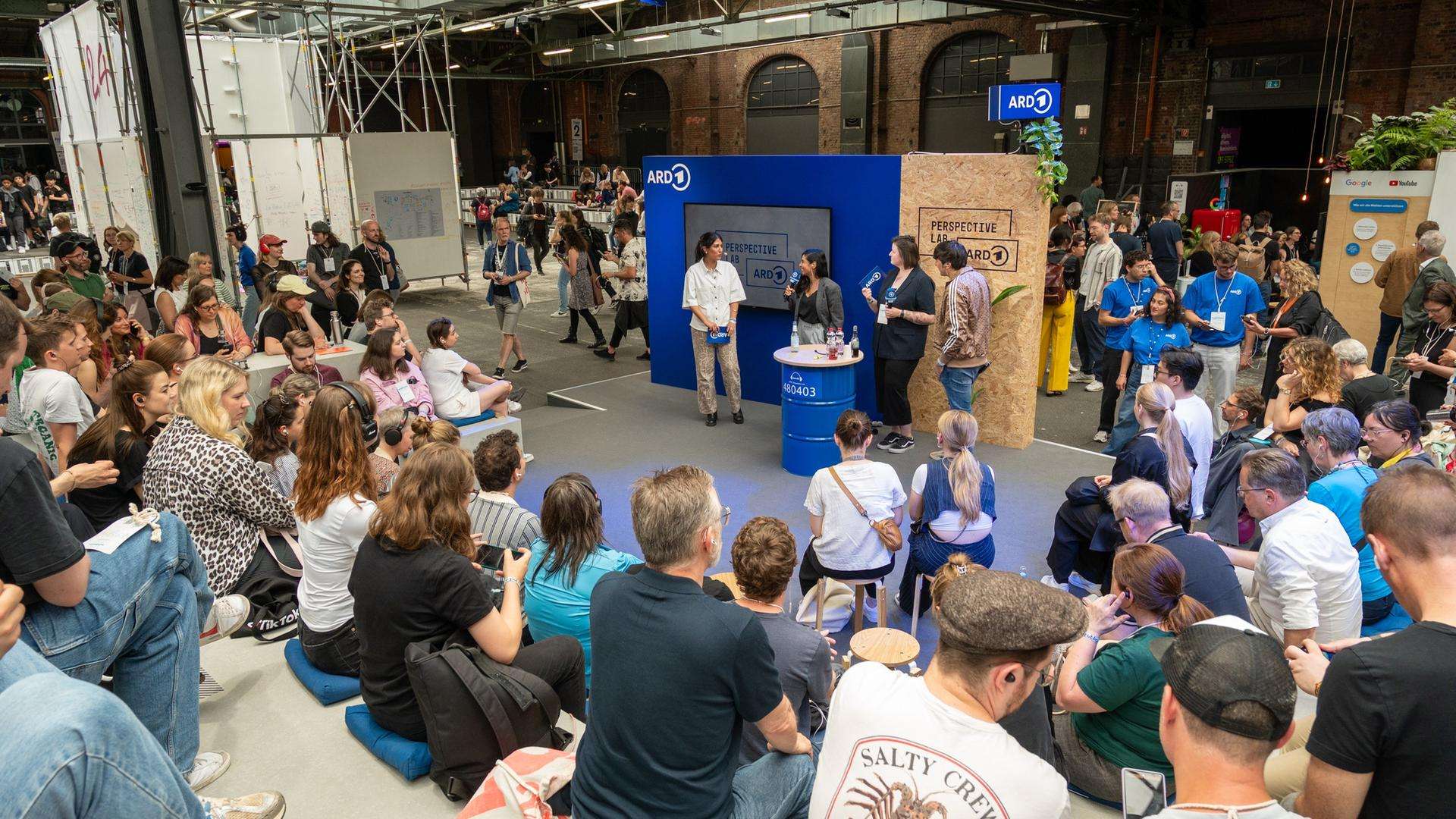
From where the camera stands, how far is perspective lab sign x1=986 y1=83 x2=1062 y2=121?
22.6 ft

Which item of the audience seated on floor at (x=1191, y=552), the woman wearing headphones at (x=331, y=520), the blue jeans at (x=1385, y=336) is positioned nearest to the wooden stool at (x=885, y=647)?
the audience seated on floor at (x=1191, y=552)

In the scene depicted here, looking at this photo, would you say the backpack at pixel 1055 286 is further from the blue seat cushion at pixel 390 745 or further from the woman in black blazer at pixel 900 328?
the blue seat cushion at pixel 390 745

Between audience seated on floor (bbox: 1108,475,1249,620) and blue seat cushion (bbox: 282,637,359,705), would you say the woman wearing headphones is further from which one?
audience seated on floor (bbox: 1108,475,1249,620)

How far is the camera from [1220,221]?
1363 centimetres

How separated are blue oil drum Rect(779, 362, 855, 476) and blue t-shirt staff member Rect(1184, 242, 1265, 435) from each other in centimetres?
255

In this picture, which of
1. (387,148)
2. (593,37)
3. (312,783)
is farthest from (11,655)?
(593,37)

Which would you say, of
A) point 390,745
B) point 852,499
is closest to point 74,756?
point 390,745

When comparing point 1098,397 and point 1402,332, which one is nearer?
point 1402,332

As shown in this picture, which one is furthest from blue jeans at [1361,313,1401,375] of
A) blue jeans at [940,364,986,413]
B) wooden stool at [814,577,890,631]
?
wooden stool at [814,577,890,631]

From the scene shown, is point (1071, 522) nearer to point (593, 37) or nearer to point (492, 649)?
point (492, 649)

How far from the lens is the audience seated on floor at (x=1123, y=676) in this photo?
2.54m

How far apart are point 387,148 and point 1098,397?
1031 centimetres

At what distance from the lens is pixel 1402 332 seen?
7285mm

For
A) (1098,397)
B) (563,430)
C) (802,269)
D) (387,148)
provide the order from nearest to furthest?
(802,269), (563,430), (1098,397), (387,148)
